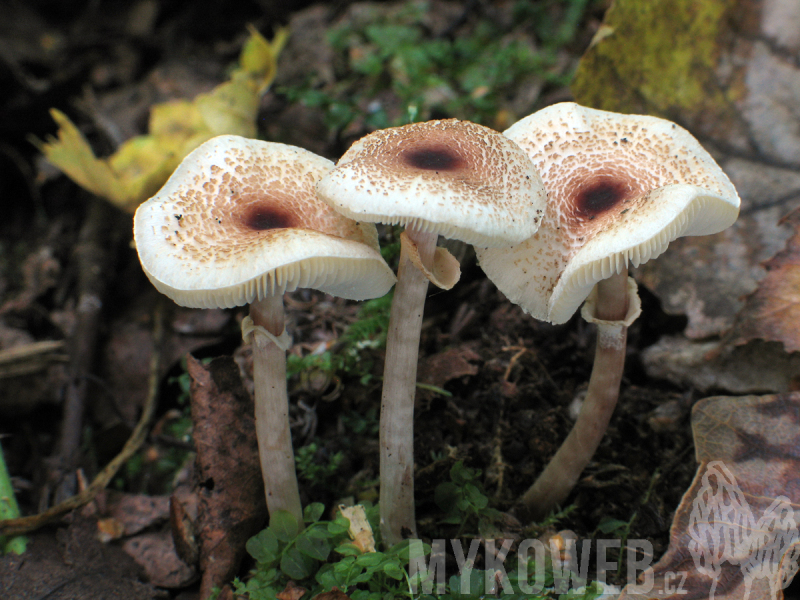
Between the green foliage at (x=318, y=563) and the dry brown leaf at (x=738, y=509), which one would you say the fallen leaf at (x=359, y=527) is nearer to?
the green foliage at (x=318, y=563)

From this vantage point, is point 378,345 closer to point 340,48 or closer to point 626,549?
point 626,549

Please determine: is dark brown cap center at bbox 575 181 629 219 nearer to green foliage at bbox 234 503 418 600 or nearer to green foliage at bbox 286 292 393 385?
green foliage at bbox 286 292 393 385

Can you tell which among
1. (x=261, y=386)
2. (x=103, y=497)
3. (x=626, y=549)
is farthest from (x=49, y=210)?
(x=626, y=549)

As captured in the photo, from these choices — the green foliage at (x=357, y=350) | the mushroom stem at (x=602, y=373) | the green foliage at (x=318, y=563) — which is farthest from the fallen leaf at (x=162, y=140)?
the mushroom stem at (x=602, y=373)

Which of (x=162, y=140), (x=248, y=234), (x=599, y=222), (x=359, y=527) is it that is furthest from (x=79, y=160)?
(x=599, y=222)

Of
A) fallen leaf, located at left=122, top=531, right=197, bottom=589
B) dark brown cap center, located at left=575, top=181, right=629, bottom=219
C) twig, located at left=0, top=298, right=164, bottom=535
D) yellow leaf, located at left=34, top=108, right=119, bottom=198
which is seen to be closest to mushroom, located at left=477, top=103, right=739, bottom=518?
dark brown cap center, located at left=575, top=181, right=629, bottom=219

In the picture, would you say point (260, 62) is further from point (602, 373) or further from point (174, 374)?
point (602, 373)
